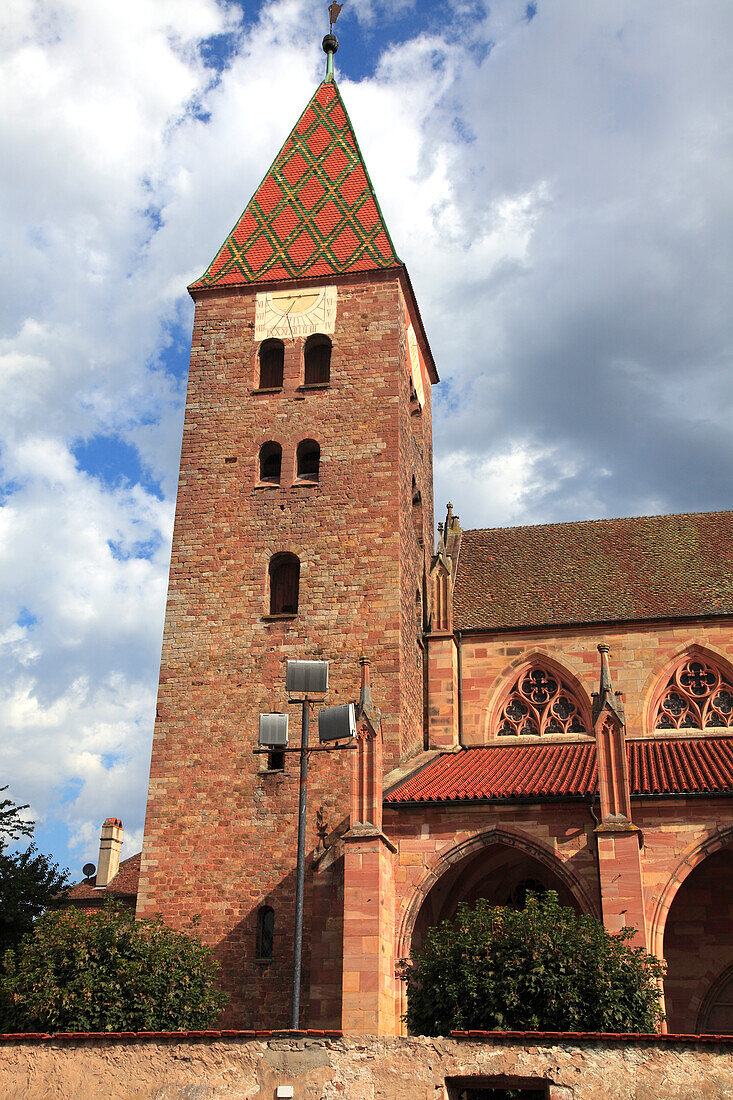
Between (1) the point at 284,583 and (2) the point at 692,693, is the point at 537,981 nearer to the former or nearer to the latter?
(2) the point at 692,693

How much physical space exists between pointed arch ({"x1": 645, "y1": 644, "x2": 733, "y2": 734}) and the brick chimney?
65.0ft

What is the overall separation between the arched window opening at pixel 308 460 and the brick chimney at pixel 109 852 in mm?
16956

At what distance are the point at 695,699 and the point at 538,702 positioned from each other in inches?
130

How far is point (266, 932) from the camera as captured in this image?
66.1 feet

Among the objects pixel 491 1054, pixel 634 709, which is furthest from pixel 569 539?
pixel 491 1054

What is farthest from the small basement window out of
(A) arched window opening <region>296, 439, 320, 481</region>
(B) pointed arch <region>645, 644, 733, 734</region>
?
(A) arched window opening <region>296, 439, 320, 481</region>

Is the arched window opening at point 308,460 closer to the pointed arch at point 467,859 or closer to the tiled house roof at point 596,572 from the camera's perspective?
the tiled house roof at point 596,572

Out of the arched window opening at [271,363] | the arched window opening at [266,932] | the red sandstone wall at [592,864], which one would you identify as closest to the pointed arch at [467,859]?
the red sandstone wall at [592,864]

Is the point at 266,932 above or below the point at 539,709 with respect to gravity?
below

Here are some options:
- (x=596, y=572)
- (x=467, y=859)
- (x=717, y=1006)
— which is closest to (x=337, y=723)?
(x=467, y=859)

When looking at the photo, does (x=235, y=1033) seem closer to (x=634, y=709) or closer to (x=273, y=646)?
(x=273, y=646)

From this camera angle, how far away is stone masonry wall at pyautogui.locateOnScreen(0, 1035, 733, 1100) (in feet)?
32.9

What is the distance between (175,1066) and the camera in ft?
36.2

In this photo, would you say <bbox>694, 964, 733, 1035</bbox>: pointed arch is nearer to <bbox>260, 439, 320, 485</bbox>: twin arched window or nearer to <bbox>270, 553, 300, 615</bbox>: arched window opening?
<bbox>270, 553, 300, 615</bbox>: arched window opening
